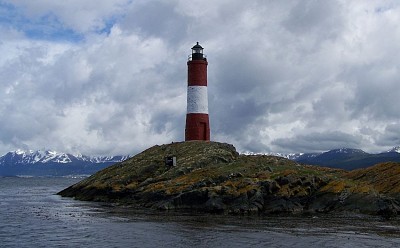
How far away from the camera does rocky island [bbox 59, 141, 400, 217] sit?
5031 cm

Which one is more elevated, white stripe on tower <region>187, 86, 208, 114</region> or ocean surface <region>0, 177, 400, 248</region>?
white stripe on tower <region>187, 86, 208, 114</region>

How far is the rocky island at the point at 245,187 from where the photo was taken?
165 feet

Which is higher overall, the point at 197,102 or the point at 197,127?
the point at 197,102

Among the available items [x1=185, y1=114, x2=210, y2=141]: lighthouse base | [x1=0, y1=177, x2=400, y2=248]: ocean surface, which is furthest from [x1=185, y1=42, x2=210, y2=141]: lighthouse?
[x1=0, y1=177, x2=400, y2=248]: ocean surface

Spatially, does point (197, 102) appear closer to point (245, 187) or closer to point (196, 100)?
point (196, 100)

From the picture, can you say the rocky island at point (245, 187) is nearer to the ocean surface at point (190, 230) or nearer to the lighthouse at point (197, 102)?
the ocean surface at point (190, 230)

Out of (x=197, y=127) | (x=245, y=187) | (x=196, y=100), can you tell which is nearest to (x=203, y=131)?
(x=197, y=127)

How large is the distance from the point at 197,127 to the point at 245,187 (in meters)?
30.7

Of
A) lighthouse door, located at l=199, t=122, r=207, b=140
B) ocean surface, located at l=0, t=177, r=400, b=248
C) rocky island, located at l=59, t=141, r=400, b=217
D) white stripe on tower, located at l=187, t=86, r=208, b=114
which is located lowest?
ocean surface, located at l=0, t=177, r=400, b=248

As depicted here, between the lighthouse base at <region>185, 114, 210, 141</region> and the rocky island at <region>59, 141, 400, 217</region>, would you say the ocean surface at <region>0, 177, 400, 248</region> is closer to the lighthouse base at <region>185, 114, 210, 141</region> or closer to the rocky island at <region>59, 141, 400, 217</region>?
the rocky island at <region>59, 141, 400, 217</region>

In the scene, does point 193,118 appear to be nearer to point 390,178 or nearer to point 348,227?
point 390,178

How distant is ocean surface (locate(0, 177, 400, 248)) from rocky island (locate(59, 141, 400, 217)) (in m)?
3.72

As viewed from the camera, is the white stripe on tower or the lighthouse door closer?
the white stripe on tower

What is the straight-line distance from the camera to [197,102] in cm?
8344
